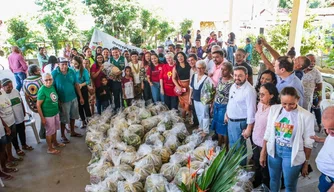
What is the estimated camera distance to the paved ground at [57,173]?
9.71 feet

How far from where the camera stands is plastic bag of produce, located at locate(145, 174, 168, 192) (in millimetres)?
2188

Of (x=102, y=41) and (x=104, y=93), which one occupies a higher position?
(x=102, y=41)

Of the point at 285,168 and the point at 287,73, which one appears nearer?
the point at 285,168

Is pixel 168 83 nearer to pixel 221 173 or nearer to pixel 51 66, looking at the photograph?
pixel 51 66

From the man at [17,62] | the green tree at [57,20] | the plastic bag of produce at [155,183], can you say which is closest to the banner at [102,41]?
the man at [17,62]

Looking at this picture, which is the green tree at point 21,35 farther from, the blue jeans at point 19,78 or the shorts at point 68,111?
the shorts at point 68,111

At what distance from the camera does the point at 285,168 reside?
209 cm

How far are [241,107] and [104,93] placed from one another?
297 centimetres

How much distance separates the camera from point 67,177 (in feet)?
10.5

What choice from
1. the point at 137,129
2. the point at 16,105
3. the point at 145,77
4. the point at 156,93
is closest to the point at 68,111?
the point at 16,105

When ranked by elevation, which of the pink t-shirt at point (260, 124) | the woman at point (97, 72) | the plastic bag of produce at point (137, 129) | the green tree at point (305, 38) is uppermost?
the green tree at point (305, 38)

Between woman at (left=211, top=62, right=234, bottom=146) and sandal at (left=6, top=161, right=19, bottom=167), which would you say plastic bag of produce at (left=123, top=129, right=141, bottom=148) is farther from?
sandal at (left=6, top=161, right=19, bottom=167)

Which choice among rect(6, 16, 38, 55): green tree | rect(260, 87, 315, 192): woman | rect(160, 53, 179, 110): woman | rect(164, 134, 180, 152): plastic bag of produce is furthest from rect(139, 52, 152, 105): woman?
rect(6, 16, 38, 55): green tree

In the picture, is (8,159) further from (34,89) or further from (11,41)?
(11,41)
